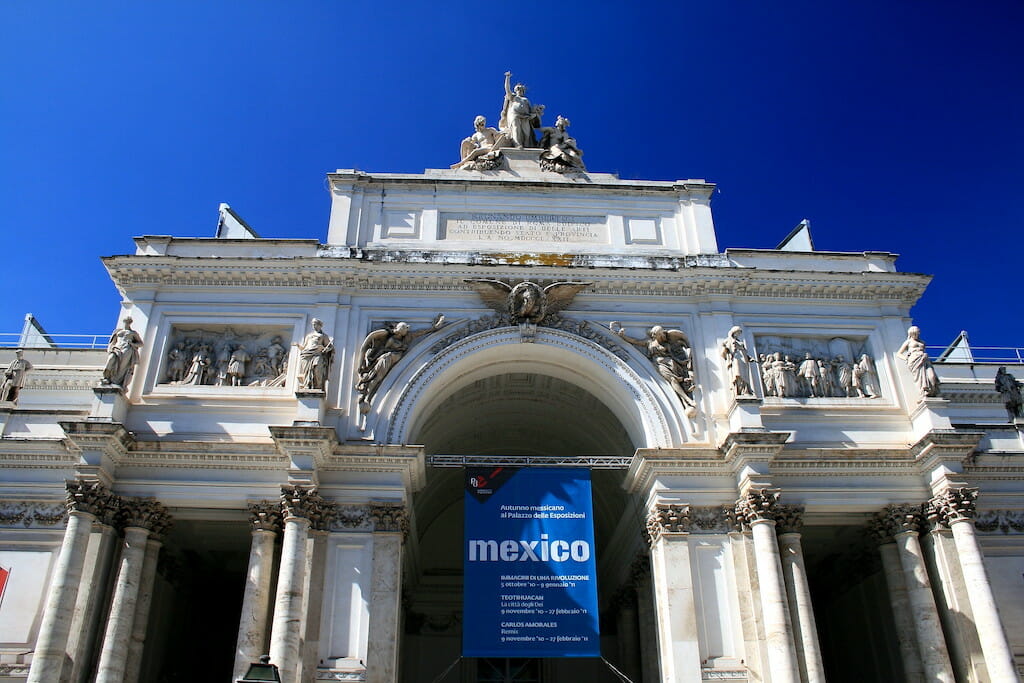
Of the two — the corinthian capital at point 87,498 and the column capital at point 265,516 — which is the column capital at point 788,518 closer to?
the column capital at point 265,516

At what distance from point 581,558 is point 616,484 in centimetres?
571

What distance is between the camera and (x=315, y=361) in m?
17.0

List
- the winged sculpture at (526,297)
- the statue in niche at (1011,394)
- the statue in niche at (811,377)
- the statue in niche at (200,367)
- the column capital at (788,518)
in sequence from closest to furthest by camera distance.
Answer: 1. the column capital at (788,518)
2. the statue in niche at (200,367)
3. the statue in niche at (811,377)
4. the winged sculpture at (526,297)
5. the statue in niche at (1011,394)

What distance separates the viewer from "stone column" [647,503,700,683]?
1532cm

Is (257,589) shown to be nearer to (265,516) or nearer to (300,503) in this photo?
(265,516)

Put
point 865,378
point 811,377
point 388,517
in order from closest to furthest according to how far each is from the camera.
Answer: point 388,517, point 811,377, point 865,378

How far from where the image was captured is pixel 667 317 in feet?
63.0

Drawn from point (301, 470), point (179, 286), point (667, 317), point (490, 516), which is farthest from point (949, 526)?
point (179, 286)

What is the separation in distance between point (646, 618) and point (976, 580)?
296 inches

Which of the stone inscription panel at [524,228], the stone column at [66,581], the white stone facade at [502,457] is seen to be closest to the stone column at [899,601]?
the white stone facade at [502,457]

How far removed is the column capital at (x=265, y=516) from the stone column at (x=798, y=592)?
10202mm

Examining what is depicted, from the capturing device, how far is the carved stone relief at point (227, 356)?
1791 cm

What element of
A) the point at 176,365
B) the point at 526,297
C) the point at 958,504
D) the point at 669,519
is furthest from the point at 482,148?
the point at 958,504

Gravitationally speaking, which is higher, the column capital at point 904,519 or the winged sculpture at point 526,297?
the winged sculpture at point 526,297
